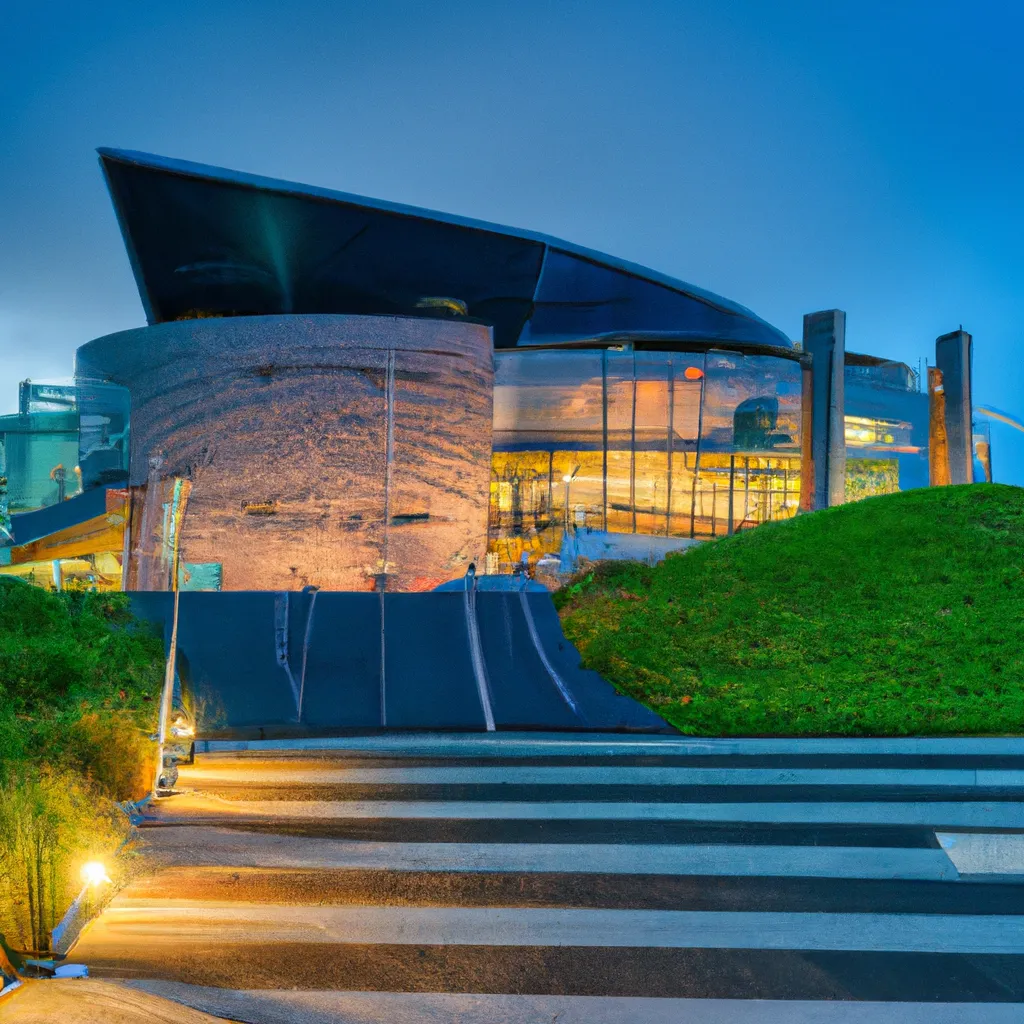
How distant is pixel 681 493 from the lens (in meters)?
20.9

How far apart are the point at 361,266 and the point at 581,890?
18.2 metres

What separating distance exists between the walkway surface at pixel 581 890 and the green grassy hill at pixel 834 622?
1139mm

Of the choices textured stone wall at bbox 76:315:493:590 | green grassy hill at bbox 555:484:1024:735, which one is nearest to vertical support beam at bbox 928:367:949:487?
green grassy hill at bbox 555:484:1024:735

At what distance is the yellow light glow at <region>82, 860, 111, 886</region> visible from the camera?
15.0 ft

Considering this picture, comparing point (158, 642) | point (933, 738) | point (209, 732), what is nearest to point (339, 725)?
point (209, 732)

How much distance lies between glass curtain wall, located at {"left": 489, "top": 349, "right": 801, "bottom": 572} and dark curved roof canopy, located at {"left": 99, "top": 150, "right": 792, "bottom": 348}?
1.90 meters

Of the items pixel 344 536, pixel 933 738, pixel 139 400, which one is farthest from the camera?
pixel 139 400

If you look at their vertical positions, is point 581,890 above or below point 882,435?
below

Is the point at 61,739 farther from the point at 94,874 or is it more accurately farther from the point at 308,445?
the point at 308,445

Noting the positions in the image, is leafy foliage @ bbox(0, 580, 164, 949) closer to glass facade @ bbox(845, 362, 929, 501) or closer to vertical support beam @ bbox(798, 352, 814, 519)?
vertical support beam @ bbox(798, 352, 814, 519)

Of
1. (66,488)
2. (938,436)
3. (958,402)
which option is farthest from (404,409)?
(958,402)

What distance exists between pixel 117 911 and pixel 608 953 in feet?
8.59

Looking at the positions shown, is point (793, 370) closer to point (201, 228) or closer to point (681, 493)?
point (681, 493)

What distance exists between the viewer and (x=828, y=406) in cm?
2416
